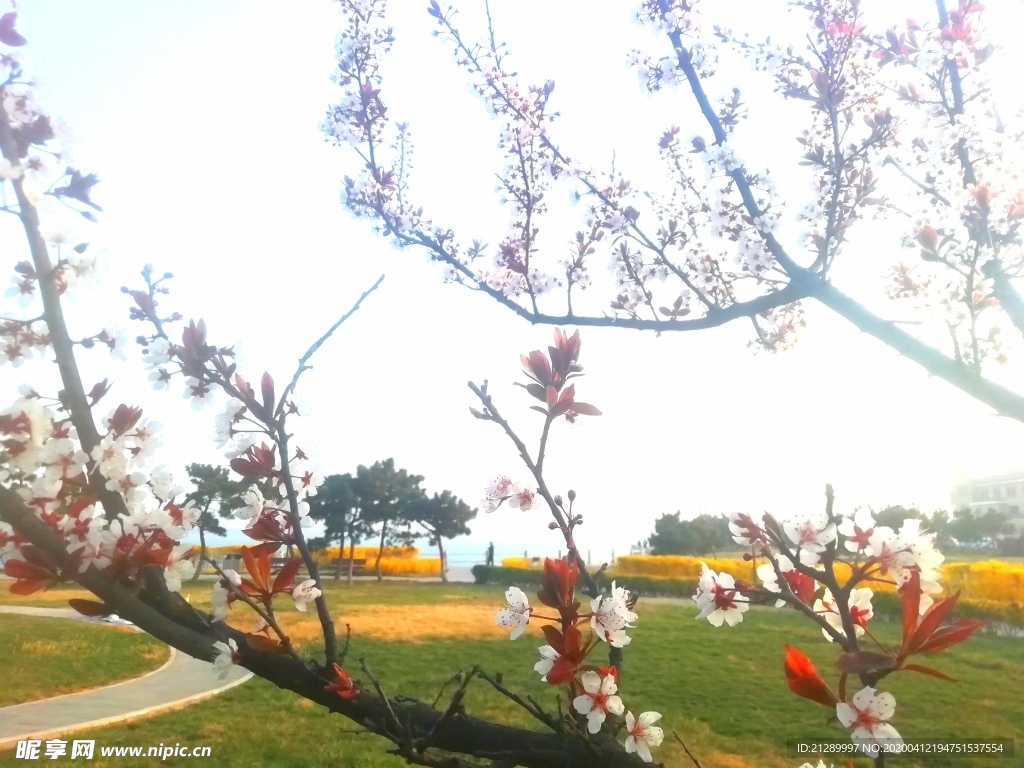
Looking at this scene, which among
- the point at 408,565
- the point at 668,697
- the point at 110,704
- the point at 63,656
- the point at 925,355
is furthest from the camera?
the point at 408,565

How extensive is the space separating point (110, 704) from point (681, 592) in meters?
7.93

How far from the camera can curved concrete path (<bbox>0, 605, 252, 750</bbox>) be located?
3203 mm

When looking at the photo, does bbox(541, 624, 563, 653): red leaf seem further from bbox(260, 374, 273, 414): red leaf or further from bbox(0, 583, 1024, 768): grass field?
bbox(0, 583, 1024, 768): grass field

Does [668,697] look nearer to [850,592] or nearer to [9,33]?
[850,592]

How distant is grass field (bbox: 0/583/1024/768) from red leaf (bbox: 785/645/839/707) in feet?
4.73

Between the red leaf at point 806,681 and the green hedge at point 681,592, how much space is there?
1848mm

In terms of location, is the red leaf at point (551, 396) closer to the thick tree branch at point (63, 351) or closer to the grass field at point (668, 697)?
the thick tree branch at point (63, 351)

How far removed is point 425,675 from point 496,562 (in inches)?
369

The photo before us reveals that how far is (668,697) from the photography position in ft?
13.9

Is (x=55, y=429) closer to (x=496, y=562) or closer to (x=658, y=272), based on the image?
(x=658, y=272)

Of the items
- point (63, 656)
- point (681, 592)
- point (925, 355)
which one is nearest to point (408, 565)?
point (681, 592)

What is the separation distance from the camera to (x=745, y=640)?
6.13 metres

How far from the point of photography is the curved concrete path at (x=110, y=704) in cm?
320

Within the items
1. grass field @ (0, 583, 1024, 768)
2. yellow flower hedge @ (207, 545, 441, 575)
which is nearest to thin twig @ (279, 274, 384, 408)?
grass field @ (0, 583, 1024, 768)
